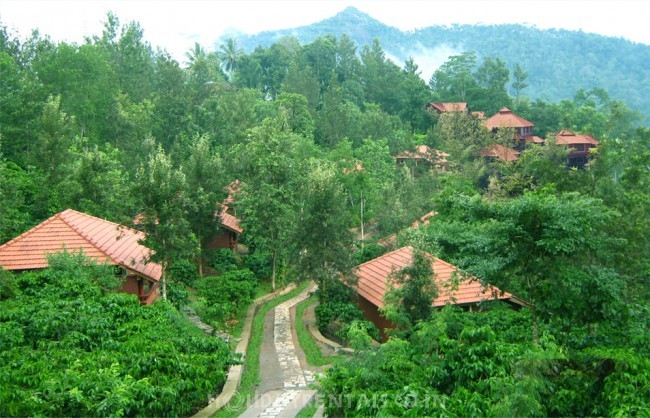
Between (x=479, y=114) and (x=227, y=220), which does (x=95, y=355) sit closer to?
(x=227, y=220)

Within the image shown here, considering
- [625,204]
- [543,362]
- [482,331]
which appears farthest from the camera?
[625,204]

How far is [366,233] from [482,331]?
26348mm

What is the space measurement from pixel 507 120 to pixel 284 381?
4993 cm

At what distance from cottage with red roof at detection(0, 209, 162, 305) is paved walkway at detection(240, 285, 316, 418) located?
4.63 meters

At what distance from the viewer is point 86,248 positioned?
19516 mm

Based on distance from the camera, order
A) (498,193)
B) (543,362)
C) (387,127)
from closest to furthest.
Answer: (543,362)
(498,193)
(387,127)

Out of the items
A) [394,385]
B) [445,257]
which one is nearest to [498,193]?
[445,257]

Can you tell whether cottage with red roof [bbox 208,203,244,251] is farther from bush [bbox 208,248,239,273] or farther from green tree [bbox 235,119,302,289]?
green tree [bbox 235,119,302,289]

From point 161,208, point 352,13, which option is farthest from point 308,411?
point 352,13

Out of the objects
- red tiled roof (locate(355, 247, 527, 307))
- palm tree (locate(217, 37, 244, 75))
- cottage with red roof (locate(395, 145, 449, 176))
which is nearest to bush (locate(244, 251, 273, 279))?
red tiled roof (locate(355, 247, 527, 307))

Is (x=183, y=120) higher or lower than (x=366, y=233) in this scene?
higher

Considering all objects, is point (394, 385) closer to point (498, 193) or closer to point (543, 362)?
point (543, 362)

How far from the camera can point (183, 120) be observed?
36531mm

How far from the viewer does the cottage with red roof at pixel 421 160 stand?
4556 cm
